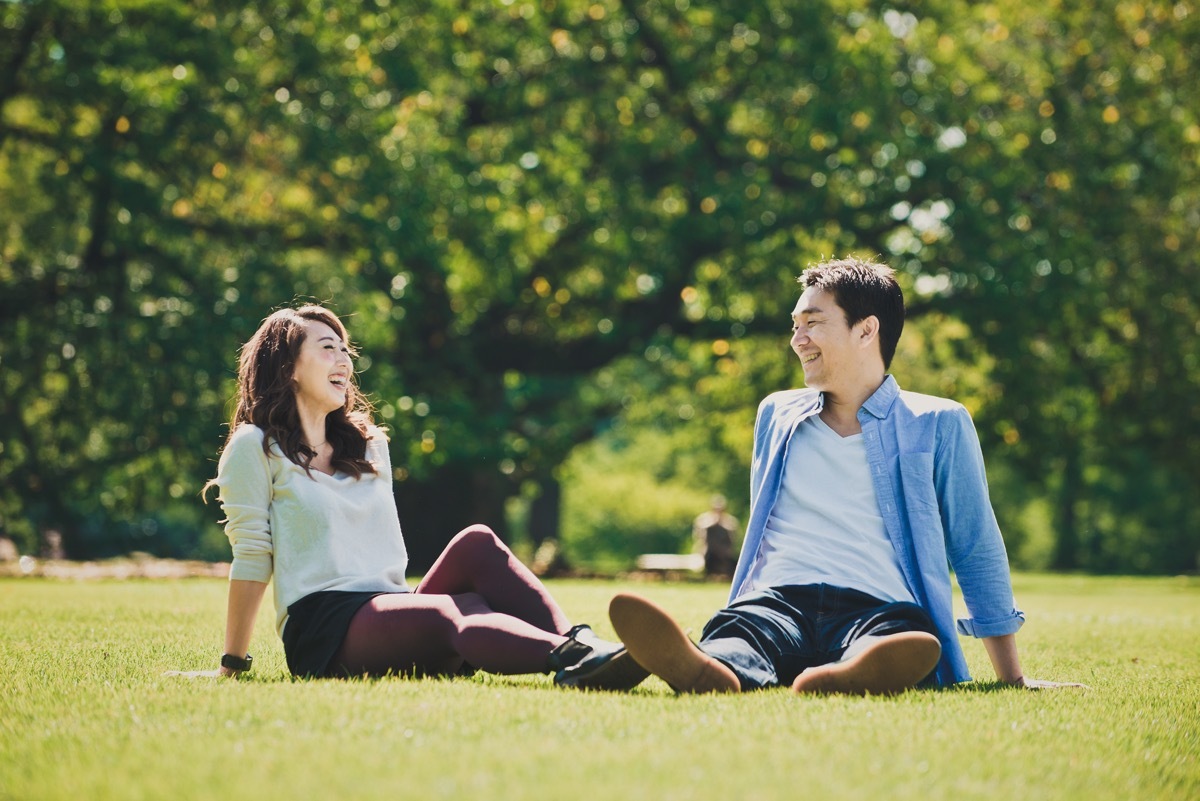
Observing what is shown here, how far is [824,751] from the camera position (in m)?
3.57

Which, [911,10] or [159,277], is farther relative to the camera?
[911,10]

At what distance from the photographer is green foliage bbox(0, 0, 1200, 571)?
17.2m

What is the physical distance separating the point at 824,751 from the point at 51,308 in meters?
16.1

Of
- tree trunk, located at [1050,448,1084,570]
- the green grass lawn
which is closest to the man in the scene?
the green grass lawn

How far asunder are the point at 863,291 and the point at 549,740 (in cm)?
252

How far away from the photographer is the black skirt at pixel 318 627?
198 inches

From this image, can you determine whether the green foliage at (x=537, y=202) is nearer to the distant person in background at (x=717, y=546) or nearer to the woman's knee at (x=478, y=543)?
the distant person in background at (x=717, y=546)

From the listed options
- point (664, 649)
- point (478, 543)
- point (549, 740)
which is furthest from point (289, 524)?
point (549, 740)

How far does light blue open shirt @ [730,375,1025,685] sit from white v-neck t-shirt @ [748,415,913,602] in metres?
0.06

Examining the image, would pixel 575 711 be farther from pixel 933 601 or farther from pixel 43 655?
pixel 43 655

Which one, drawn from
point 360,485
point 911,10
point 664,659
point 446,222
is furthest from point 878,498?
point 911,10

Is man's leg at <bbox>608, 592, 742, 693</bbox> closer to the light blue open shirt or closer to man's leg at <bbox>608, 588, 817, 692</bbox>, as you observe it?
man's leg at <bbox>608, 588, 817, 692</bbox>

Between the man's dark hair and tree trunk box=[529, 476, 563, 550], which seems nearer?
the man's dark hair

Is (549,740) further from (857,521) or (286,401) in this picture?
(286,401)
